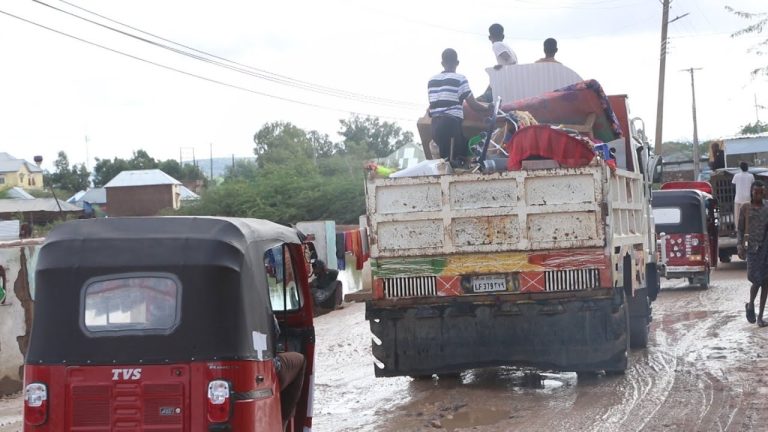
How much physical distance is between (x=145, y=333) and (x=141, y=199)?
7043cm

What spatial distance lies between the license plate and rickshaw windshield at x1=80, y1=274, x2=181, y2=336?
500 centimetres

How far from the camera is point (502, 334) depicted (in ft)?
35.2

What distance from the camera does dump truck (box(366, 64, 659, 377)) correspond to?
33.9ft

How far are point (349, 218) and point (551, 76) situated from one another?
3761 cm

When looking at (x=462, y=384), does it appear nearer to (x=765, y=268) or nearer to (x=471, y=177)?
(x=471, y=177)

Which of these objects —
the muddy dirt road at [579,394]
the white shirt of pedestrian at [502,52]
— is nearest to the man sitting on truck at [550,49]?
the white shirt of pedestrian at [502,52]

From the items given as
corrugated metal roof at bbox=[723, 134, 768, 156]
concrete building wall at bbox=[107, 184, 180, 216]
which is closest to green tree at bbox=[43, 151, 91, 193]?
Answer: concrete building wall at bbox=[107, 184, 180, 216]

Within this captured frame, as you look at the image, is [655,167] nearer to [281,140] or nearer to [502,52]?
[502,52]

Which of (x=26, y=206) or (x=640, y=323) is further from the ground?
(x=26, y=206)

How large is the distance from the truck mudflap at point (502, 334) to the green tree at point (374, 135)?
72.6 meters

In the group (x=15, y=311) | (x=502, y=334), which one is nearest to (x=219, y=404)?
(x=502, y=334)

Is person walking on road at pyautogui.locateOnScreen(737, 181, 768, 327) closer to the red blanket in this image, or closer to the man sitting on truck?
the man sitting on truck

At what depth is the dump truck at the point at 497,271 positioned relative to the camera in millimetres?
10336

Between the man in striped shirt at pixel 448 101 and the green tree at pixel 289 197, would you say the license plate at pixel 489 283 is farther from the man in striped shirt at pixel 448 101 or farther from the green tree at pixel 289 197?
the green tree at pixel 289 197
